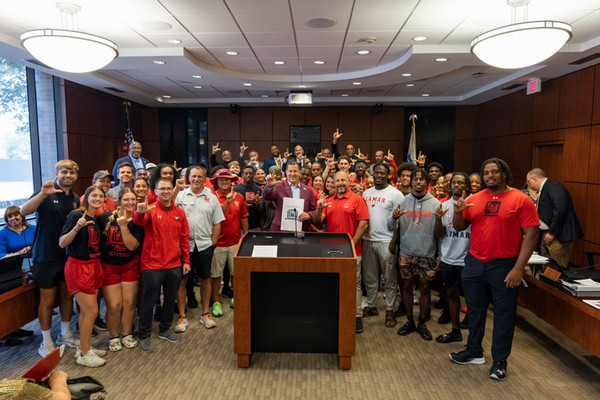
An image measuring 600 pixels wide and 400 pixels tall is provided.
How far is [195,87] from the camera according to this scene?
28.0 ft

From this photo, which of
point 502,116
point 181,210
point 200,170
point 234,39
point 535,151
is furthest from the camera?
point 502,116

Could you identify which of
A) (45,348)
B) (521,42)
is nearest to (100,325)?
(45,348)

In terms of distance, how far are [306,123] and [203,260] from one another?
7.97 m

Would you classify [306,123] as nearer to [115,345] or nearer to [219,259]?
[219,259]

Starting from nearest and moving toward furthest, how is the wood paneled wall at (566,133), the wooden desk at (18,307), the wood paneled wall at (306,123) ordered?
the wooden desk at (18,307)
the wood paneled wall at (566,133)
the wood paneled wall at (306,123)

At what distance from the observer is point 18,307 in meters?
3.34

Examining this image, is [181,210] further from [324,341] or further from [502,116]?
[502,116]

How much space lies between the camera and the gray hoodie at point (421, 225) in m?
3.77

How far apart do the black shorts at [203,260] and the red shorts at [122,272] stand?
2.11ft

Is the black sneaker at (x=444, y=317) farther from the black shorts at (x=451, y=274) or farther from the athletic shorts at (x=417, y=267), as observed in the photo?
the athletic shorts at (x=417, y=267)

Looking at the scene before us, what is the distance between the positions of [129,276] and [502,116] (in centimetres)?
925

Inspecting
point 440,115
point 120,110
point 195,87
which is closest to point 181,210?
point 195,87

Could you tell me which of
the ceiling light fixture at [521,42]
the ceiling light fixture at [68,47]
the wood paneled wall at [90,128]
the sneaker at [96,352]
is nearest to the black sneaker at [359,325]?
the sneaker at [96,352]

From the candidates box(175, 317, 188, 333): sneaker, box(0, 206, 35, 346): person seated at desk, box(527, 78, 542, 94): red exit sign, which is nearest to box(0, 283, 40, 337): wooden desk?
box(0, 206, 35, 346): person seated at desk
